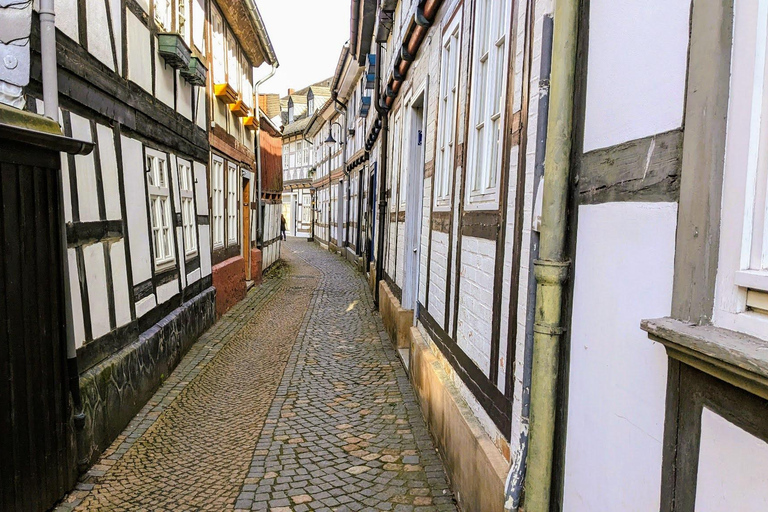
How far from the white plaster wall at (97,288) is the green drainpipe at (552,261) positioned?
3471 millimetres

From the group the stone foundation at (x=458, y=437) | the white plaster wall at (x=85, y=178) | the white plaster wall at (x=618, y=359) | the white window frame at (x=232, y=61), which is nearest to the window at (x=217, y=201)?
the white window frame at (x=232, y=61)

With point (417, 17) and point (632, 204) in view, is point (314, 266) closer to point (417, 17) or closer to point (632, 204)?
point (417, 17)

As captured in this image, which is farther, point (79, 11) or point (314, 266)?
point (314, 266)

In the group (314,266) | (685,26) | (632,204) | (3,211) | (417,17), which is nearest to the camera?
(685,26)

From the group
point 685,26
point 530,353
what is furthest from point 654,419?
point 685,26

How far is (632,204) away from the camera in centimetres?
190

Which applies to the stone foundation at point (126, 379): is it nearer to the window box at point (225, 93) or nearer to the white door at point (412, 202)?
the white door at point (412, 202)

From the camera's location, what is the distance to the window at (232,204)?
11.5 meters

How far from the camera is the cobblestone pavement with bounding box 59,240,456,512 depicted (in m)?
3.90

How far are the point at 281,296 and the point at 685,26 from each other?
457 inches

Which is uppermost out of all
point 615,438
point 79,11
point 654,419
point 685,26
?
point 79,11

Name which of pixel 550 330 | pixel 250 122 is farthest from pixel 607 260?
pixel 250 122

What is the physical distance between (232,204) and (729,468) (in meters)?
11.2

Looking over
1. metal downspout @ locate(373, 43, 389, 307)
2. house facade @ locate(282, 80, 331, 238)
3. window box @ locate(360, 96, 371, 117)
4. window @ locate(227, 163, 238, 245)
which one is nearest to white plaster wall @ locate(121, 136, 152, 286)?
metal downspout @ locate(373, 43, 389, 307)
